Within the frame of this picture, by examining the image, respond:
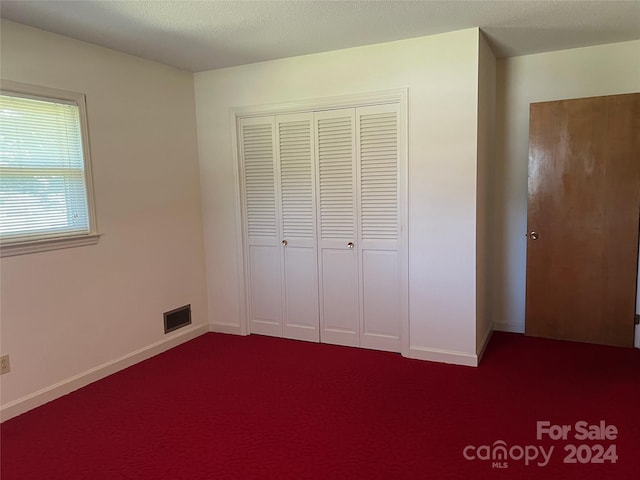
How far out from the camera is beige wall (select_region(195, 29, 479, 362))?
3.17 m

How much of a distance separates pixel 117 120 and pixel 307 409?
8.16 feet

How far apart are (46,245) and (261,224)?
1684 millimetres

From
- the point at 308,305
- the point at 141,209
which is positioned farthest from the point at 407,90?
the point at 141,209

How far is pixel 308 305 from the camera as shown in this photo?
3928 mm

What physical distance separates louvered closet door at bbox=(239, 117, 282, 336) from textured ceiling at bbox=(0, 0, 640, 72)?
0.70 metres

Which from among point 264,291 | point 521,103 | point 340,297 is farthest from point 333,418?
point 521,103

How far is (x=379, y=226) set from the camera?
3.57 m

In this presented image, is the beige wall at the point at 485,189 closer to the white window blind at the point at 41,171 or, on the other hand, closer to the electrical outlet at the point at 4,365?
the white window blind at the point at 41,171

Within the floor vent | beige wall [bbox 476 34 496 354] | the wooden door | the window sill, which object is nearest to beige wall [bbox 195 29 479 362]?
beige wall [bbox 476 34 496 354]

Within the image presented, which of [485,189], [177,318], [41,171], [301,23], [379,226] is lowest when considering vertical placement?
[177,318]

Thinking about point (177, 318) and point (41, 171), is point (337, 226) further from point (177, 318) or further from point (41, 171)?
point (41, 171)

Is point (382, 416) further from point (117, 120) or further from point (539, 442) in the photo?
point (117, 120)

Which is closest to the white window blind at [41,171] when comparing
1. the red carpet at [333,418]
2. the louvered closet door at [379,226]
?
the red carpet at [333,418]

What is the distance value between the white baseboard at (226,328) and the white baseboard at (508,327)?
7.86 ft
